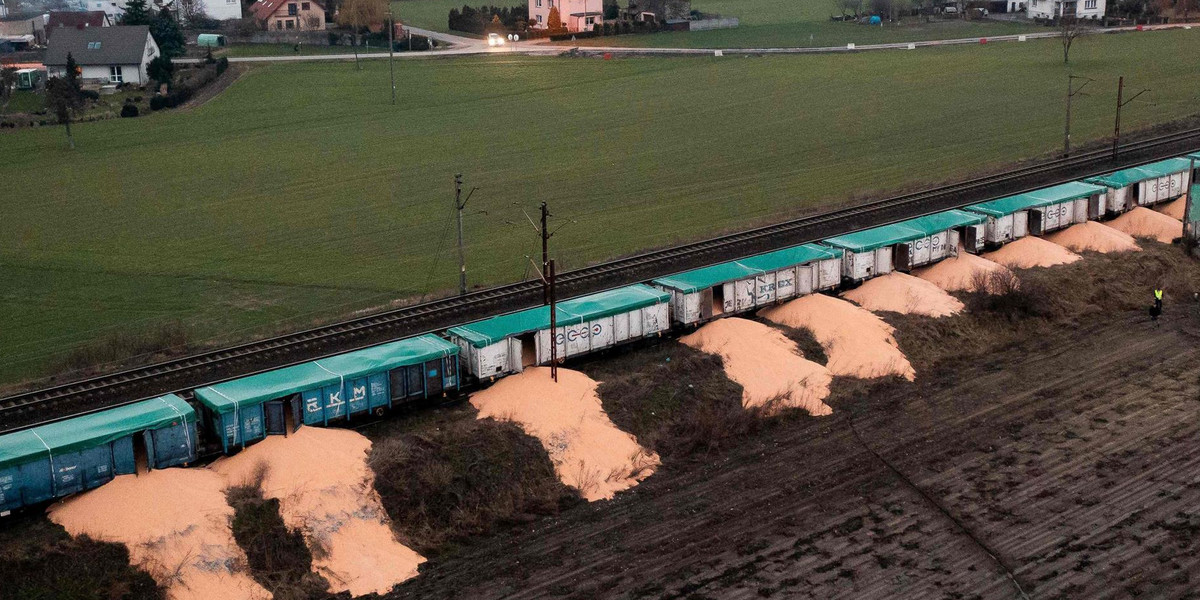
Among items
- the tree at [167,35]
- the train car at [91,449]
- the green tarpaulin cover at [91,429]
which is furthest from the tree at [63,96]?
the train car at [91,449]

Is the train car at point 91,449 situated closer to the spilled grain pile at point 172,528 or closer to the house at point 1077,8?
the spilled grain pile at point 172,528

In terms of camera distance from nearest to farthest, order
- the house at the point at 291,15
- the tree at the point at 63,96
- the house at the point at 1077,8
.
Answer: the tree at the point at 63,96 < the house at the point at 1077,8 < the house at the point at 291,15

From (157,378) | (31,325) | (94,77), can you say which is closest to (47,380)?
(157,378)

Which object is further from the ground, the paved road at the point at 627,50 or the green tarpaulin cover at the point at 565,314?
the paved road at the point at 627,50

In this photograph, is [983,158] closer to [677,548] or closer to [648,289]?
[648,289]

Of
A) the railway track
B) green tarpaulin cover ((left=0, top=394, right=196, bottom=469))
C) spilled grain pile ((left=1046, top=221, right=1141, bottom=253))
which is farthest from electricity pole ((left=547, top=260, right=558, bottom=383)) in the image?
spilled grain pile ((left=1046, top=221, right=1141, bottom=253))

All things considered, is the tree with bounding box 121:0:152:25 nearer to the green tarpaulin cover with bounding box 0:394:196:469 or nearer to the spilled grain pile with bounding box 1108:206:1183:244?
the green tarpaulin cover with bounding box 0:394:196:469
